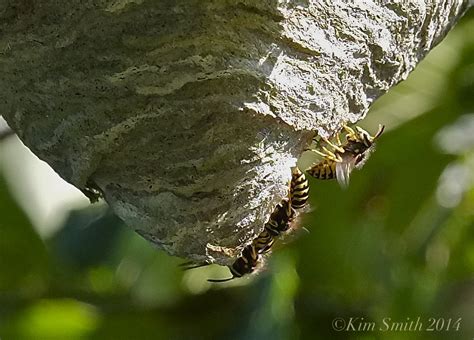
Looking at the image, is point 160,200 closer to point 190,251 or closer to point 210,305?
point 190,251

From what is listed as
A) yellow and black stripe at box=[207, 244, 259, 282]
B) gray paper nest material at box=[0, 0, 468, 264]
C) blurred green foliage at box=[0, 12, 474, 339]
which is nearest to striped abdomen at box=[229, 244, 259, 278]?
yellow and black stripe at box=[207, 244, 259, 282]

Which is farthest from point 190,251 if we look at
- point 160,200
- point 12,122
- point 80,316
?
point 80,316

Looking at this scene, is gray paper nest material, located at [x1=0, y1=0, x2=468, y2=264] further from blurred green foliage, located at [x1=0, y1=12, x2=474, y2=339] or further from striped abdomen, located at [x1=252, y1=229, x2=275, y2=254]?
blurred green foliage, located at [x1=0, y1=12, x2=474, y2=339]

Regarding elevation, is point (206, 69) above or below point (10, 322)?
above

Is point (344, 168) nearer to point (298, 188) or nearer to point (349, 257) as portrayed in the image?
point (298, 188)

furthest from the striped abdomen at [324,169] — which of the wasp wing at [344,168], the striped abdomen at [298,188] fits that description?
the striped abdomen at [298,188]

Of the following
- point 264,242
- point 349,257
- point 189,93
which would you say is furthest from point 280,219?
point 349,257
